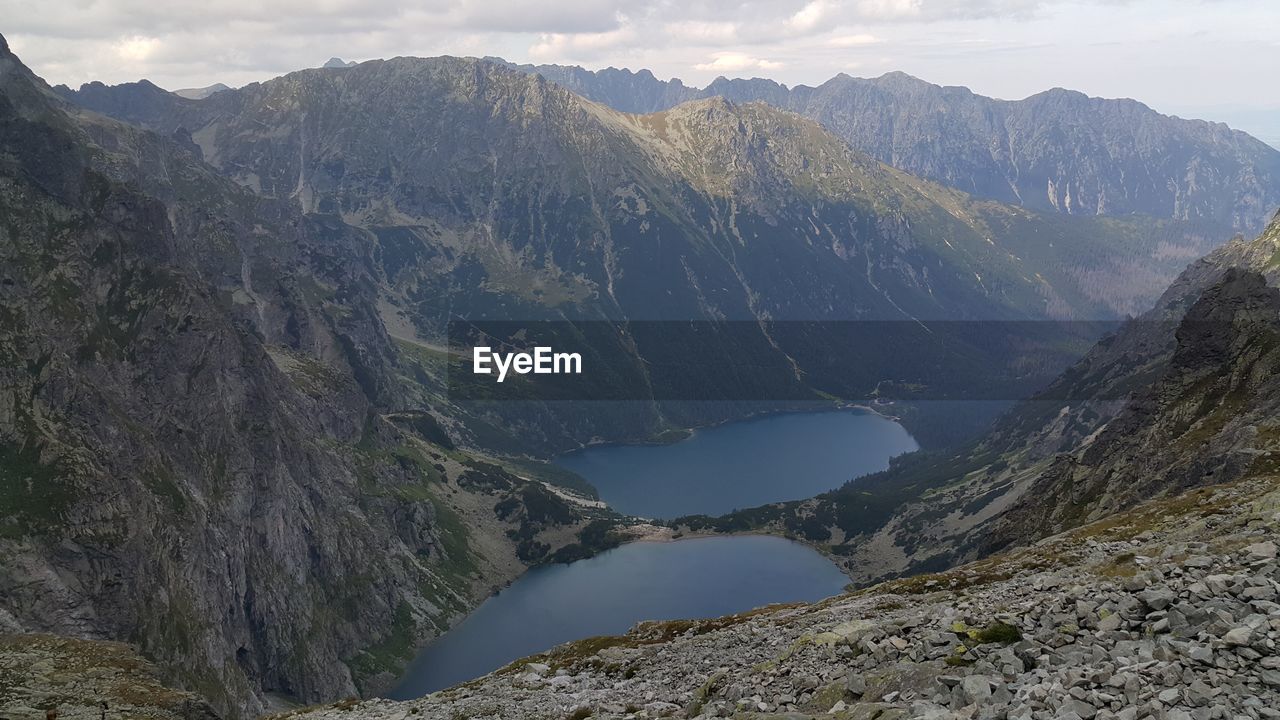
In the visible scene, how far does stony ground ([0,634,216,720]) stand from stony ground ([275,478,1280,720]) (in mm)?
16169

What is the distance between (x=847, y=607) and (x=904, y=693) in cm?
4122

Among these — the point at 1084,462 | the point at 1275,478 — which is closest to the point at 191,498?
the point at 1084,462

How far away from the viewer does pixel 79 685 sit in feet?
281

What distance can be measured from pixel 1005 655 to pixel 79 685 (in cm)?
8425

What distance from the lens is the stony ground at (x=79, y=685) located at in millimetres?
78188

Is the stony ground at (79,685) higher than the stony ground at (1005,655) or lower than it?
lower

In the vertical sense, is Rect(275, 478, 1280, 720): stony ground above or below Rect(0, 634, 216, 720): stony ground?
above

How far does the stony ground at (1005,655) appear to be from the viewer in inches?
1134

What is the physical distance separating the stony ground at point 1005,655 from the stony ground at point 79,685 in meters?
16.2

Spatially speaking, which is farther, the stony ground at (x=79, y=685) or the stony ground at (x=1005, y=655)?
the stony ground at (x=79, y=685)

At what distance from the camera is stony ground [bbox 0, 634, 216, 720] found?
257 feet

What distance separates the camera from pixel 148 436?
607ft

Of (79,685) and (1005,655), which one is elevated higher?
(1005,655)

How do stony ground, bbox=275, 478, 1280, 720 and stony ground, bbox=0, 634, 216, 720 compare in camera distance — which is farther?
stony ground, bbox=0, 634, 216, 720
